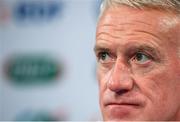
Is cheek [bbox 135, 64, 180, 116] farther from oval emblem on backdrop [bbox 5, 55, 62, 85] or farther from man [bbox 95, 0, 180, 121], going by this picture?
oval emblem on backdrop [bbox 5, 55, 62, 85]

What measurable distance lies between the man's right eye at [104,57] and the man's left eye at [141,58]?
3.3 inches

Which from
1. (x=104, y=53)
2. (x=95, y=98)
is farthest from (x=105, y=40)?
(x=95, y=98)

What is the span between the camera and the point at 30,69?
3100 millimetres

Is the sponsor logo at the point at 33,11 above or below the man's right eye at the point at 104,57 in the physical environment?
above

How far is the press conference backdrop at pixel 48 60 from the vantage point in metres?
2.95

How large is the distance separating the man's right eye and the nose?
54 millimetres

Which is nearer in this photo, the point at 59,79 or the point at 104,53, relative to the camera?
the point at 104,53

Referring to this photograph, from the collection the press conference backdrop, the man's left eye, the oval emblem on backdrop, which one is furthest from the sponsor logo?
the man's left eye

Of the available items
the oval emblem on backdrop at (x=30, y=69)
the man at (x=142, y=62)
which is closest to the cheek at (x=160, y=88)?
the man at (x=142, y=62)

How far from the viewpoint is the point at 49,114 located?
2998 millimetres

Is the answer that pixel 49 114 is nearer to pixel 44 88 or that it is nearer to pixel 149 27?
pixel 44 88

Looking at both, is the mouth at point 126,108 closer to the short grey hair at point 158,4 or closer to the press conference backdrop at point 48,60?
the short grey hair at point 158,4

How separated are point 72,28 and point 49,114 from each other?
491 mm

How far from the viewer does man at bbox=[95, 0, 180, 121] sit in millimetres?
1543
